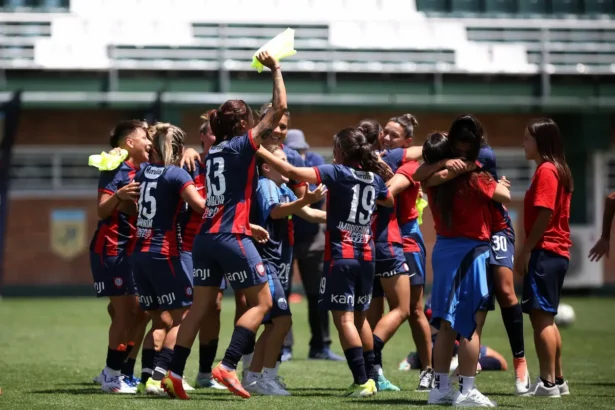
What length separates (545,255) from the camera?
26.0 ft

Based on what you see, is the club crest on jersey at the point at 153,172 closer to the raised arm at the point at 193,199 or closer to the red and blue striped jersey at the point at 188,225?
the raised arm at the point at 193,199

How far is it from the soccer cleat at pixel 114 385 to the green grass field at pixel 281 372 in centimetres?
9

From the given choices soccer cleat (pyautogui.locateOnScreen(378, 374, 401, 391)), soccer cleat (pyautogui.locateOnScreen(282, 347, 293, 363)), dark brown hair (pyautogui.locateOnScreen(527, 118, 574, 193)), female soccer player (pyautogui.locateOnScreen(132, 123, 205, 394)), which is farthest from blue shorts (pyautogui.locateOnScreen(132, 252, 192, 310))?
soccer cleat (pyautogui.locateOnScreen(282, 347, 293, 363))

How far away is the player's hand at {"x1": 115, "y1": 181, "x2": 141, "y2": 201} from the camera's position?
26.4ft

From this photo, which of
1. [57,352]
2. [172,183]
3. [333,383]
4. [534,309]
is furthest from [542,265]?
[57,352]

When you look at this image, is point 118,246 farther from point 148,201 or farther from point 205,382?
point 205,382

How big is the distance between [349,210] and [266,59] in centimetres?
123

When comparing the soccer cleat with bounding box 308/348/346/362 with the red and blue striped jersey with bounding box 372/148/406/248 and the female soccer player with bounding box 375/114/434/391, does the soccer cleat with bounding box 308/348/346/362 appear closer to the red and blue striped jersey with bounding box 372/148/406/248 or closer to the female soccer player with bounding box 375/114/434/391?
the female soccer player with bounding box 375/114/434/391

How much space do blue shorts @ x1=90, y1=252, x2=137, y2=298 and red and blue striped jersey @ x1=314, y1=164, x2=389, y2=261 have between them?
1.59 meters

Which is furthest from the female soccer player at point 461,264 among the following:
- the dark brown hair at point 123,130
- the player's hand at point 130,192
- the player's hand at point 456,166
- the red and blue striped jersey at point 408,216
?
the dark brown hair at point 123,130

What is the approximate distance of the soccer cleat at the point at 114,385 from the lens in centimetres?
816

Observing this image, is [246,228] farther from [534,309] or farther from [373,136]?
[534,309]

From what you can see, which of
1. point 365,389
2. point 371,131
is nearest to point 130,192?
point 371,131

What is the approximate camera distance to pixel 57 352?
1150 centimetres
